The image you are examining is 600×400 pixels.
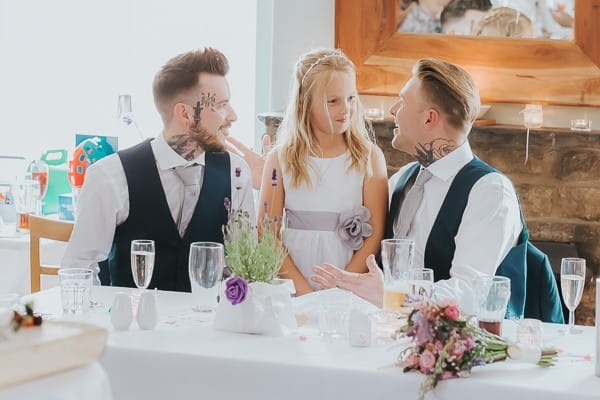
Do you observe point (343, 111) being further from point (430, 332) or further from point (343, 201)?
point (430, 332)

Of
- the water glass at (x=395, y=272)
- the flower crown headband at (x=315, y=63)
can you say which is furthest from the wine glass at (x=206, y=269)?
the flower crown headband at (x=315, y=63)

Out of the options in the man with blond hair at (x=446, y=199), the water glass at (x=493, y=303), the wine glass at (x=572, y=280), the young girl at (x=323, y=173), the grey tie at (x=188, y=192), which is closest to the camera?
the water glass at (x=493, y=303)

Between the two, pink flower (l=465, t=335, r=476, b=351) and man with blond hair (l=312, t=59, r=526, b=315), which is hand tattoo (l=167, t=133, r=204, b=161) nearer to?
man with blond hair (l=312, t=59, r=526, b=315)

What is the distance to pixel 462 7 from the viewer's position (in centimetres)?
472

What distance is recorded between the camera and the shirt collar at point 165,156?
3328 millimetres

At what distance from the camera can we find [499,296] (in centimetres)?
231

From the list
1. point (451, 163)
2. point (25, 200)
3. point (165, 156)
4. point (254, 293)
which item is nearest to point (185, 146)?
point (165, 156)

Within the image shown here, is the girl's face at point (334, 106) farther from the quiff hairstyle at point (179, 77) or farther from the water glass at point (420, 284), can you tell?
the water glass at point (420, 284)

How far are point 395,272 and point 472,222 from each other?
1.81 feet

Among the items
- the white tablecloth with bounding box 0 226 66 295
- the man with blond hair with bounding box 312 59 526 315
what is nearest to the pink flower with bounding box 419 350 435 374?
the man with blond hair with bounding box 312 59 526 315

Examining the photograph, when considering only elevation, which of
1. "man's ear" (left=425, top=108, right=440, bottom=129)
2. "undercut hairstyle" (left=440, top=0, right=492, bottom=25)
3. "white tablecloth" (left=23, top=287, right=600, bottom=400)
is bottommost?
"white tablecloth" (left=23, top=287, right=600, bottom=400)

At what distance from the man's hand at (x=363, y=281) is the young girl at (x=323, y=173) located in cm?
46

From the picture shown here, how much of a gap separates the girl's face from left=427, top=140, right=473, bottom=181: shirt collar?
0.37 metres

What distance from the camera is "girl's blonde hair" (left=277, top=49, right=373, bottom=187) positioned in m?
3.50
